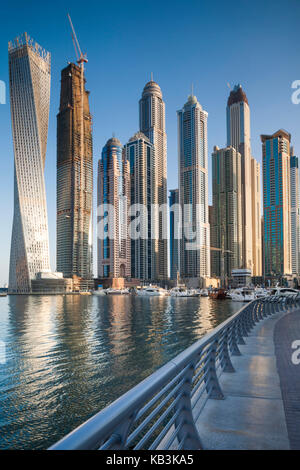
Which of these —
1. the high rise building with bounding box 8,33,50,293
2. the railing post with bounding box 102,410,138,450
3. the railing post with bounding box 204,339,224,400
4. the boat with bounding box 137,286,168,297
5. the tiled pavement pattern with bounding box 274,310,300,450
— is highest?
the high rise building with bounding box 8,33,50,293

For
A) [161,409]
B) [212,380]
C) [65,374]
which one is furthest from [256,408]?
[65,374]

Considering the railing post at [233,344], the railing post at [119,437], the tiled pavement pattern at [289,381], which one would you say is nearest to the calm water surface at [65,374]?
the railing post at [233,344]

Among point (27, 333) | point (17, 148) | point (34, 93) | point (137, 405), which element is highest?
point (34, 93)

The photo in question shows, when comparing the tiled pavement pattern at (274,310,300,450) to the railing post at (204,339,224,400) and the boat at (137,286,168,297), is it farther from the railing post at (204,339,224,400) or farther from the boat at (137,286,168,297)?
the boat at (137,286,168,297)

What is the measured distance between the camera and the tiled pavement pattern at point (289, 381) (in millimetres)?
5328

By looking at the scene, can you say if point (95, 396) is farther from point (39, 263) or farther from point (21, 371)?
point (39, 263)

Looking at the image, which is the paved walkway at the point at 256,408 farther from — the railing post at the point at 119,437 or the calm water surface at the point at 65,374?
the calm water surface at the point at 65,374

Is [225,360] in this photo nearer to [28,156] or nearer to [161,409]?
[161,409]

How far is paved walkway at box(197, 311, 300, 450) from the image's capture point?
16.3 ft

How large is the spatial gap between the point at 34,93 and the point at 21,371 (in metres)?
165

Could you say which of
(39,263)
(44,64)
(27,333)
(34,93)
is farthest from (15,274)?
(27,333)

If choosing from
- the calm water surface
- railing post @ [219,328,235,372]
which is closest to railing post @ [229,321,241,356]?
railing post @ [219,328,235,372]

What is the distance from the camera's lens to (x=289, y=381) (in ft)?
26.8
